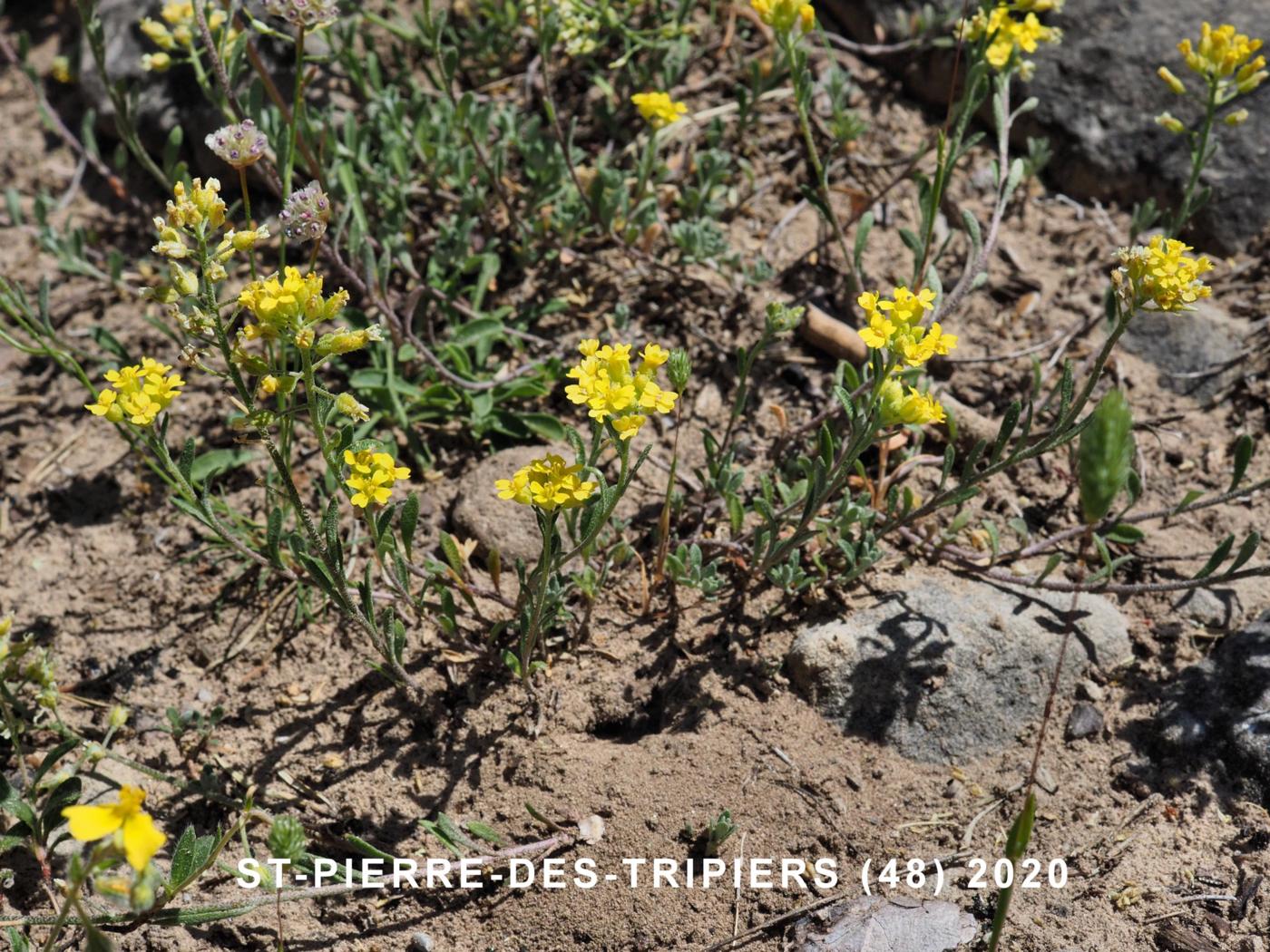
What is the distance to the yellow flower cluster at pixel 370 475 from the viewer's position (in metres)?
2.81

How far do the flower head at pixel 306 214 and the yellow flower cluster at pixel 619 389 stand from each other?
803 mm

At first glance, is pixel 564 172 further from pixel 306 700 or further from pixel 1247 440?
pixel 1247 440

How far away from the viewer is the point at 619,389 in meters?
2.68

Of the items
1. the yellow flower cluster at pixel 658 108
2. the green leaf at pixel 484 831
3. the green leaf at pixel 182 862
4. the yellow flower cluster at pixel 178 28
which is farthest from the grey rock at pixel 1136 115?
the green leaf at pixel 182 862

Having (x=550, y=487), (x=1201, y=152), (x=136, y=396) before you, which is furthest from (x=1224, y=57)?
(x=136, y=396)

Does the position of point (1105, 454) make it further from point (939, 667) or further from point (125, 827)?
point (125, 827)

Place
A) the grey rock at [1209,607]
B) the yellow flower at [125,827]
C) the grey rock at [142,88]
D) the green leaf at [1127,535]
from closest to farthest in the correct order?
the yellow flower at [125,827] < the grey rock at [1209,607] < the green leaf at [1127,535] < the grey rock at [142,88]

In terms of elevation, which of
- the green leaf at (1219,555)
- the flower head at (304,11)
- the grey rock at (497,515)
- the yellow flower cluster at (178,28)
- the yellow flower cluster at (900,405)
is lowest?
the grey rock at (497,515)

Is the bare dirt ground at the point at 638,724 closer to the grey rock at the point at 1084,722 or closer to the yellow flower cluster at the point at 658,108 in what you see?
the grey rock at the point at 1084,722

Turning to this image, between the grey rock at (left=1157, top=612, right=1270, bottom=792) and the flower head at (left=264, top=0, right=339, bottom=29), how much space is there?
127 inches

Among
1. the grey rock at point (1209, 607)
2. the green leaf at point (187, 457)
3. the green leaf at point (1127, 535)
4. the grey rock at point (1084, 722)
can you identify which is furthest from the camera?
the green leaf at point (1127, 535)

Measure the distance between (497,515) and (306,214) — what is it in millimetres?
1231

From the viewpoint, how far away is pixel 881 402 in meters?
2.84

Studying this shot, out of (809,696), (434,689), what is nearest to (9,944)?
(434,689)
